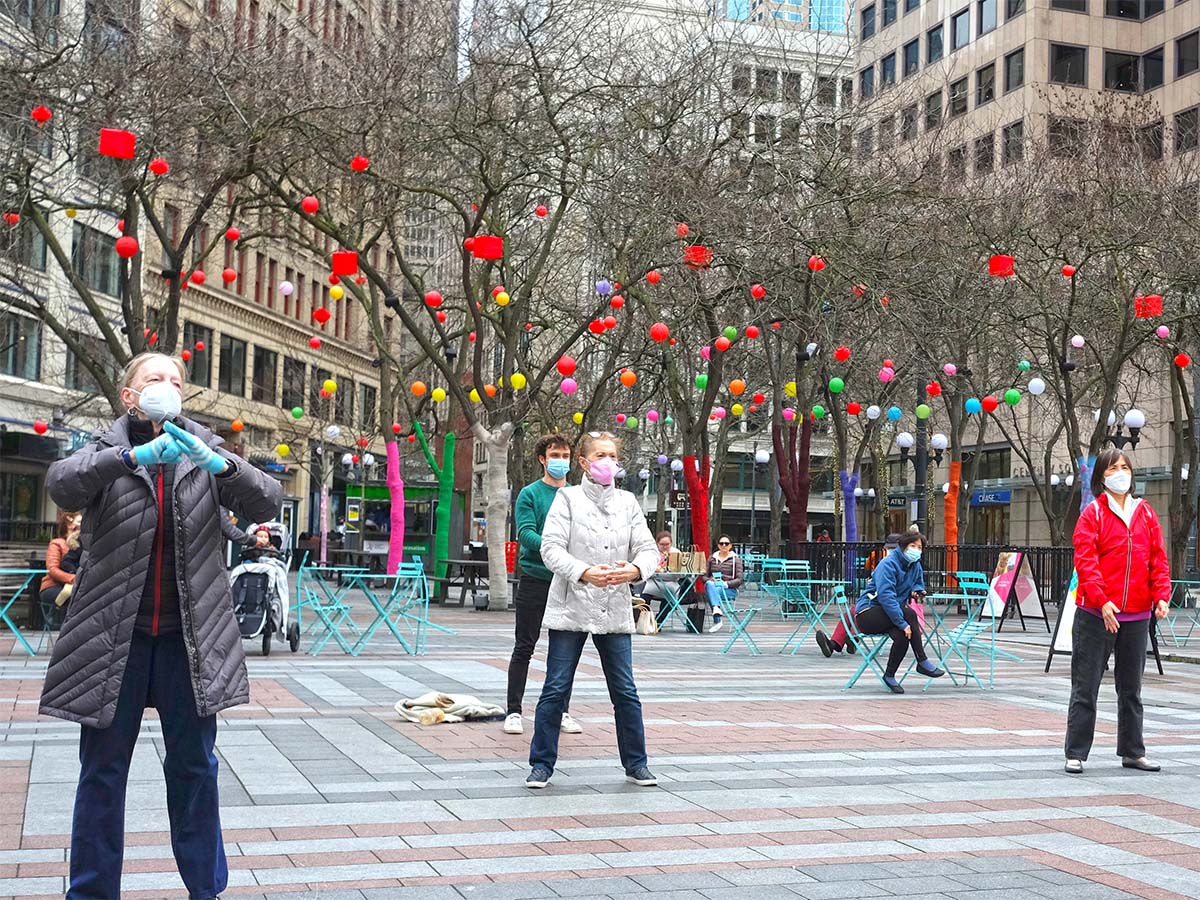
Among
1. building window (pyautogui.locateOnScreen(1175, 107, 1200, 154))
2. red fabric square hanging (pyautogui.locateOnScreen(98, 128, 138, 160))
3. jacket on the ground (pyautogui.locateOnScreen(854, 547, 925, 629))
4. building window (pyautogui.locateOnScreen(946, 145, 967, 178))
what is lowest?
jacket on the ground (pyautogui.locateOnScreen(854, 547, 925, 629))

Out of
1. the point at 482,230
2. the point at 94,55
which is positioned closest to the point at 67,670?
the point at 94,55

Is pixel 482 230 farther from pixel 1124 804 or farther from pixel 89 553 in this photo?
pixel 89 553

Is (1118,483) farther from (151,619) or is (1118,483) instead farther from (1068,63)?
(1068,63)

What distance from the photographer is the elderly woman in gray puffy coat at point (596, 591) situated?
25.3 ft

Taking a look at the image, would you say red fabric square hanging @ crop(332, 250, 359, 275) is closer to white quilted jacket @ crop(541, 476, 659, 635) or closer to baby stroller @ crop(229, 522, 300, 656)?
baby stroller @ crop(229, 522, 300, 656)

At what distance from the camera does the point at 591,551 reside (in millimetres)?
7957

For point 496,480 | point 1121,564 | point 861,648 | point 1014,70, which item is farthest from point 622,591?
point 1014,70

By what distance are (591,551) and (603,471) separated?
0.41 m

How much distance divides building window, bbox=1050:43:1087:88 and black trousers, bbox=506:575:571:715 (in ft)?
172

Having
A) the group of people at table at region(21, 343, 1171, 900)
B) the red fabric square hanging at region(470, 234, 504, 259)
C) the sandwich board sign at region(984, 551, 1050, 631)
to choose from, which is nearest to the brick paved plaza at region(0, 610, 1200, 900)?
the group of people at table at region(21, 343, 1171, 900)

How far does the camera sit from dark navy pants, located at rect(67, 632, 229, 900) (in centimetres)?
456

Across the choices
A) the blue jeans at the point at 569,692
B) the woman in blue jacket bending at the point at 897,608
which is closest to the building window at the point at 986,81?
the woman in blue jacket bending at the point at 897,608

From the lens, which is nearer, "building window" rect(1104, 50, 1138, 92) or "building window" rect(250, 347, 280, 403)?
"building window" rect(1104, 50, 1138, 92)

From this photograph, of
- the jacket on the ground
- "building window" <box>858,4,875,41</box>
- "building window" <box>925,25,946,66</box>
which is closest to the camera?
the jacket on the ground
